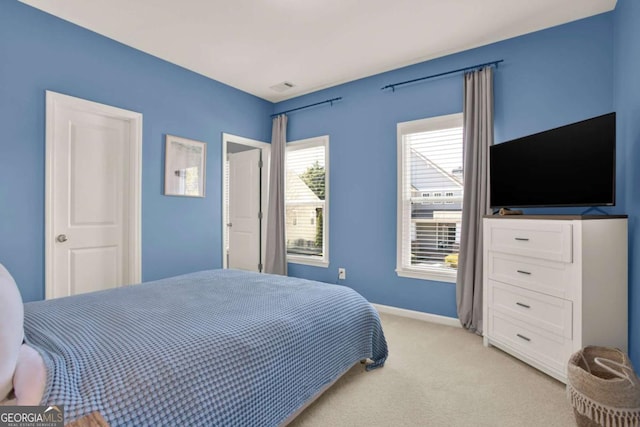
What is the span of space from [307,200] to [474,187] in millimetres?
2106

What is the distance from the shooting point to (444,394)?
197 centimetres

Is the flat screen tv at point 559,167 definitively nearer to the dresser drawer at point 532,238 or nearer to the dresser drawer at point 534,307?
the dresser drawer at point 532,238

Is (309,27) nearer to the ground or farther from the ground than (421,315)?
farther from the ground

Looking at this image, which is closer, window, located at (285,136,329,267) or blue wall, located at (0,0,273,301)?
blue wall, located at (0,0,273,301)

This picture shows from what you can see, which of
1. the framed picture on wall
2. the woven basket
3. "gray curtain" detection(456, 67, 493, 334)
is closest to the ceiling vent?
the framed picture on wall

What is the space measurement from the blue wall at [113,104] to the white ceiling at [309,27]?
0.19 m

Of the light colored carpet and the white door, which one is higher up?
the white door

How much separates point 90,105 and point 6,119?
594 millimetres

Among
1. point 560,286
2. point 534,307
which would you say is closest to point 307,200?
point 534,307

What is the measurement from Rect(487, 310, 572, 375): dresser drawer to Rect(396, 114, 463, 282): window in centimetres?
71

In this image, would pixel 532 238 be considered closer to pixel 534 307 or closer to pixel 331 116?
pixel 534 307

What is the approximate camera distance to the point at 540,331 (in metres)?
2.17

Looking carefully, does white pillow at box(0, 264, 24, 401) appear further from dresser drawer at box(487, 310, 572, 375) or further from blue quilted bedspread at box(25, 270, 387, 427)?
dresser drawer at box(487, 310, 572, 375)

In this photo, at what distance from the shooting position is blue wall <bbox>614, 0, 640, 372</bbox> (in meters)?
1.93
